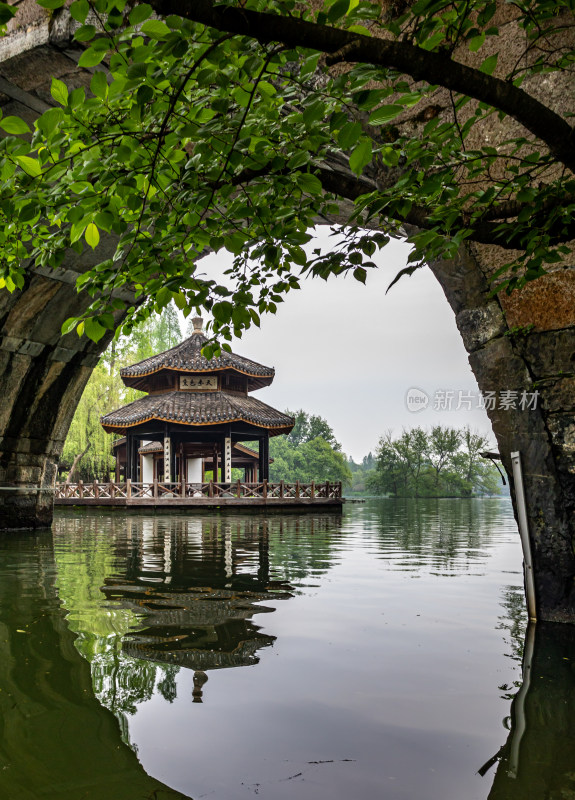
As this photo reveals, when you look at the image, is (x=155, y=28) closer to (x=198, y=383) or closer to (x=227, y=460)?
(x=227, y=460)

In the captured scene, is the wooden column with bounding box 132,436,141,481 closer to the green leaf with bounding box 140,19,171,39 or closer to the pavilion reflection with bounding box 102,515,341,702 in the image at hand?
the pavilion reflection with bounding box 102,515,341,702

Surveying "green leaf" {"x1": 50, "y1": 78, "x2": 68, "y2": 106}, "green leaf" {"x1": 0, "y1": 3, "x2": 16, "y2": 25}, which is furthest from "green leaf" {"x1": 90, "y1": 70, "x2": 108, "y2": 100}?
"green leaf" {"x1": 0, "y1": 3, "x2": 16, "y2": 25}

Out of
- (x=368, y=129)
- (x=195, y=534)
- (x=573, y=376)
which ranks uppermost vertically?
(x=368, y=129)

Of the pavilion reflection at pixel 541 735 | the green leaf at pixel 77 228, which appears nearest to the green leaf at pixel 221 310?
the green leaf at pixel 77 228

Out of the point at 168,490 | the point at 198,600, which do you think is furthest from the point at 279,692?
the point at 168,490

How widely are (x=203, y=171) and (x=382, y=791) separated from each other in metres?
2.57

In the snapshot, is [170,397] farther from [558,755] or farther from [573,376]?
[558,755]

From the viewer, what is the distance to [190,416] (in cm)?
2119

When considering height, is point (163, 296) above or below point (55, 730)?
above

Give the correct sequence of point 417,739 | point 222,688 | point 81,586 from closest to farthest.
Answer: point 417,739 → point 222,688 → point 81,586

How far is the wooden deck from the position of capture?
64.2ft

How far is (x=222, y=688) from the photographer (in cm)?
242

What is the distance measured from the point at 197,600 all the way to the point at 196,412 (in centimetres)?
1753

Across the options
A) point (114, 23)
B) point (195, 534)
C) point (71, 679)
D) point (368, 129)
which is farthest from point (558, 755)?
point (195, 534)
